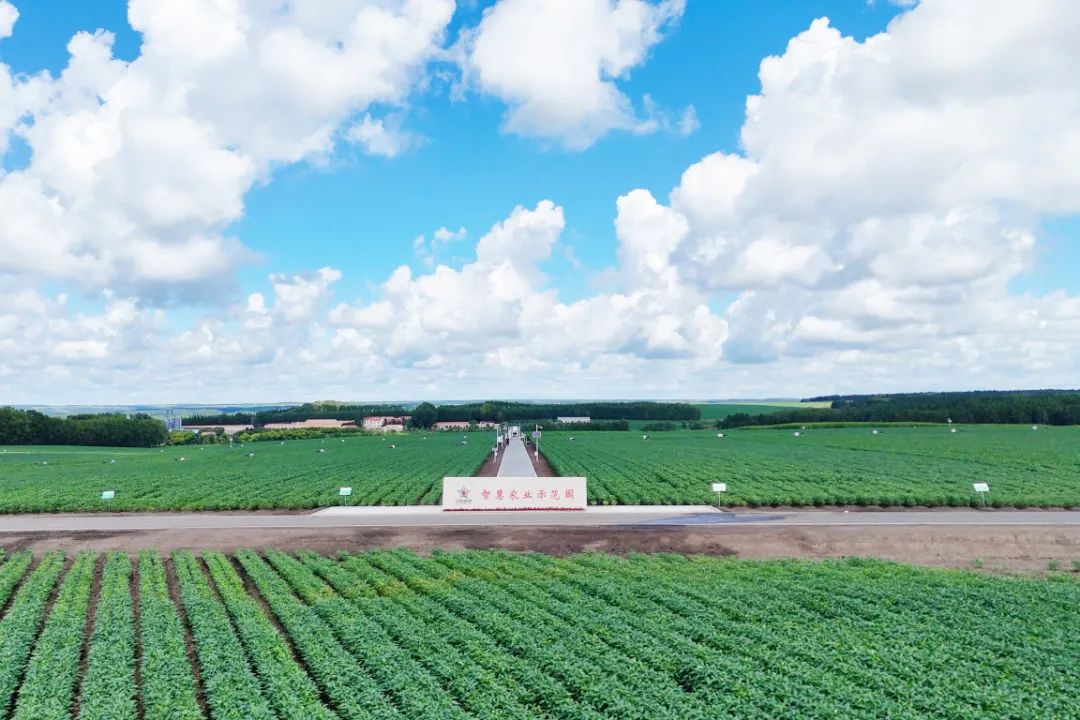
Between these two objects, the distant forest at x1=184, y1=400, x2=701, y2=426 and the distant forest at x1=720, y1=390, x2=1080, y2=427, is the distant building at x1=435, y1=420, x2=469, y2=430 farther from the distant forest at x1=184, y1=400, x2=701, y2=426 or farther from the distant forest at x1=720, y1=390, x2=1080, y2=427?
the distant forest at x1=720, y1=390, x2=1080, y2=427

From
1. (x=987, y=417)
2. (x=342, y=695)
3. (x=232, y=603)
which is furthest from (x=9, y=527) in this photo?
(x=987, y=417)

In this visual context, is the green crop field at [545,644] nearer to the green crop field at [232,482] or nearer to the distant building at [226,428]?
the green crop field at [232,482]

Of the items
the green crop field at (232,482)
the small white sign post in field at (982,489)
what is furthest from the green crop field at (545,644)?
the green crop field at (232,482)


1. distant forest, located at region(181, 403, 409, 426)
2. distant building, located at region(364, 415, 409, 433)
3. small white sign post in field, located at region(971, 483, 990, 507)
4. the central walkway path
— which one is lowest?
the central walkway path

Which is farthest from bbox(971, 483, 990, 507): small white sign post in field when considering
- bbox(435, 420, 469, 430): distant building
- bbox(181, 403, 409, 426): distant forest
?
bbox(181, 403, 409, 426): distant forest

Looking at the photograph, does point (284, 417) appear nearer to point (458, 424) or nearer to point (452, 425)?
point (452, 425)

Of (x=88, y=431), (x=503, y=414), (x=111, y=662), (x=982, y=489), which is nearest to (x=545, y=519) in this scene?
(x=111, y=662)

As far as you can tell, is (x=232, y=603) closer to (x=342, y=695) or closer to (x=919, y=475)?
(x=342, y=695)
